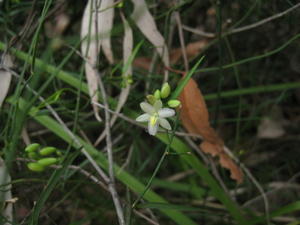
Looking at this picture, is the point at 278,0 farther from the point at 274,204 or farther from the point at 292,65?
the point at 274,204

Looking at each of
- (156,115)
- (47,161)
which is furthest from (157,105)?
(47,161)

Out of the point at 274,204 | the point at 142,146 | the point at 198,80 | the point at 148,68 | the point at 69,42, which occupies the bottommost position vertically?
the point at 274,204

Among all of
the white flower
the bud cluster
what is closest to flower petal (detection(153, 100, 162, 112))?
the white flower

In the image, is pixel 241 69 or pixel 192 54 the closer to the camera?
pixel 192 54

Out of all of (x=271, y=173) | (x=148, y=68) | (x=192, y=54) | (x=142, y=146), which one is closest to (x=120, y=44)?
(x=148, y=68)

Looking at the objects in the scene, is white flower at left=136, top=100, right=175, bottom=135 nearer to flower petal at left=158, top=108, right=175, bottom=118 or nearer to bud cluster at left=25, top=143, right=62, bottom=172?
flower petal at left=158, top=108, right=175, bottom=118

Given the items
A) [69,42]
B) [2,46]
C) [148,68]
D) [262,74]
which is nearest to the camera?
[2,46]

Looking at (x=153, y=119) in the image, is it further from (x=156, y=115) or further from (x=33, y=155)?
(x=33, y=155)
